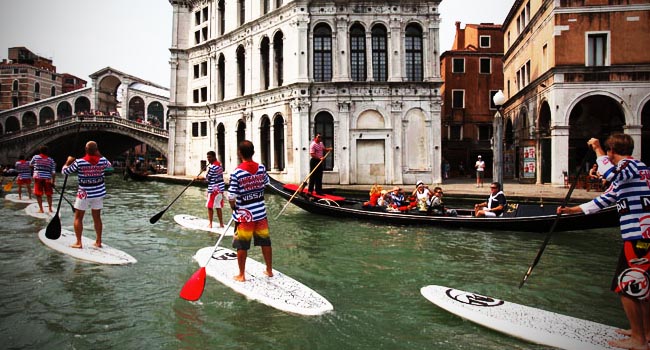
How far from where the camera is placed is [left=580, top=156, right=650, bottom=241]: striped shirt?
3.59 metres

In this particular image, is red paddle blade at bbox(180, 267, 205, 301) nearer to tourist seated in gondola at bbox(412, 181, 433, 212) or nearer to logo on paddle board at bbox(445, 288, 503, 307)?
logo on paddle board at bbox(445, 288, 503, 307)

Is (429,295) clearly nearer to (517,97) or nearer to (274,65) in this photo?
(274,65)

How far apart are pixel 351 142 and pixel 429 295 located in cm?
1617

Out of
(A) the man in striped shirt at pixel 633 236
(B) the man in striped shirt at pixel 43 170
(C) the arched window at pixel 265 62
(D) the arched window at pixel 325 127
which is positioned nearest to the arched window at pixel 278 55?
(C) the arched window at pixel 265 62

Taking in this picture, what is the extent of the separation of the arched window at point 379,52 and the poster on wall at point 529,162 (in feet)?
26.1

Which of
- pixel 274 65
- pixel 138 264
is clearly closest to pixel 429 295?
pixel 138 264

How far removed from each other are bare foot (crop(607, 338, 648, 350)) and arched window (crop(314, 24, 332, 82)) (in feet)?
62.4

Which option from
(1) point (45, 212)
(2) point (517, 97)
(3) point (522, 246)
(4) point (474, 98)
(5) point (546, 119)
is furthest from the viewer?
(4) point (474, 98)

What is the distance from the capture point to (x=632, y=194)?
12.0 ft

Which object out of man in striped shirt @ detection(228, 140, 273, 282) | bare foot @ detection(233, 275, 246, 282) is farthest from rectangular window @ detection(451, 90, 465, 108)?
bare foot @ detection(233, 275, 246, 282)

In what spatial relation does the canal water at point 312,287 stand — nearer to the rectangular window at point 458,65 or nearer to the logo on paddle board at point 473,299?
the logo on paddle board at point 473,299

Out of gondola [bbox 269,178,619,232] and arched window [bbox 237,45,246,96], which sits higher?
arched window [bbox 237,45,246,96]

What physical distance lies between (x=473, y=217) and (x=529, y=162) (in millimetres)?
13100

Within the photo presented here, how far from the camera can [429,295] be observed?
5230 millimetres
